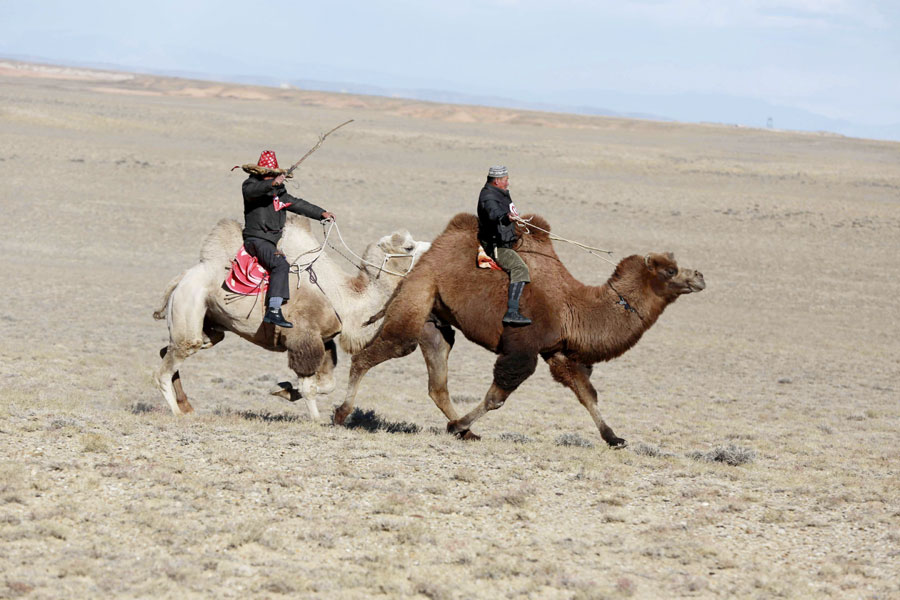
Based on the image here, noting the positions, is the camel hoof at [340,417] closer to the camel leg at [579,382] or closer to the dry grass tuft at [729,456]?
the camel leg at [579,382]

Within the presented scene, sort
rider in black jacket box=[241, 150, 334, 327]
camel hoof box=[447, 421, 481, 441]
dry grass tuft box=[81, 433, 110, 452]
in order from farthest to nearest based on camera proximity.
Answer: rider in black jacket box=[241, 150, 334, 327], camel hoof box=[447, 421, 481, 441], dry grass tuft box=[81, 433, 110, 452]

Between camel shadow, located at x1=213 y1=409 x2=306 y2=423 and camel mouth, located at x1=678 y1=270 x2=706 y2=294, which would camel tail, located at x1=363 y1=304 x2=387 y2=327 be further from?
camel mouth, located at x1=678 y1=270 x2=706 y2=294

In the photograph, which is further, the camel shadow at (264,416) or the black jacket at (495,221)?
the camel shadow at (264,416)

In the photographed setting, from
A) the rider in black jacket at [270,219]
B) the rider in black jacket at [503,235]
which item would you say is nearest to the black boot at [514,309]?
the rider in black jacket at [503,235]

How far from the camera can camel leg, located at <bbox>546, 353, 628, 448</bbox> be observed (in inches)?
355

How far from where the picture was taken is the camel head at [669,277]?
884cm

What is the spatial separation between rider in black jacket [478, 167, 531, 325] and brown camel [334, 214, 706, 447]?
13cm

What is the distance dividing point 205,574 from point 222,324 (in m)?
→ 4.47

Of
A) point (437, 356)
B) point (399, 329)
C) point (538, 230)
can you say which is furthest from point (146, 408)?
point (538, 230)

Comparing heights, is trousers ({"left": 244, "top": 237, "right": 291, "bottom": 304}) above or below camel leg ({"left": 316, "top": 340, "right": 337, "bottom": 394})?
above

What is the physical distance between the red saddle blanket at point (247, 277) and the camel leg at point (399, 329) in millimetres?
1147

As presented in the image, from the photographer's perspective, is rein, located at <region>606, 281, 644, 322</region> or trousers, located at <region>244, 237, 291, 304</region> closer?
rein, located at <region>606, 281, 644, 322</region>

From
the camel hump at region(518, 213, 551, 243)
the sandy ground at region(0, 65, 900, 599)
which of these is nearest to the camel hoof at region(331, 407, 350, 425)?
the sandy ground at region(0, 65, 900, 599)

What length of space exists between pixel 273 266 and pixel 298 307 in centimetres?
49
